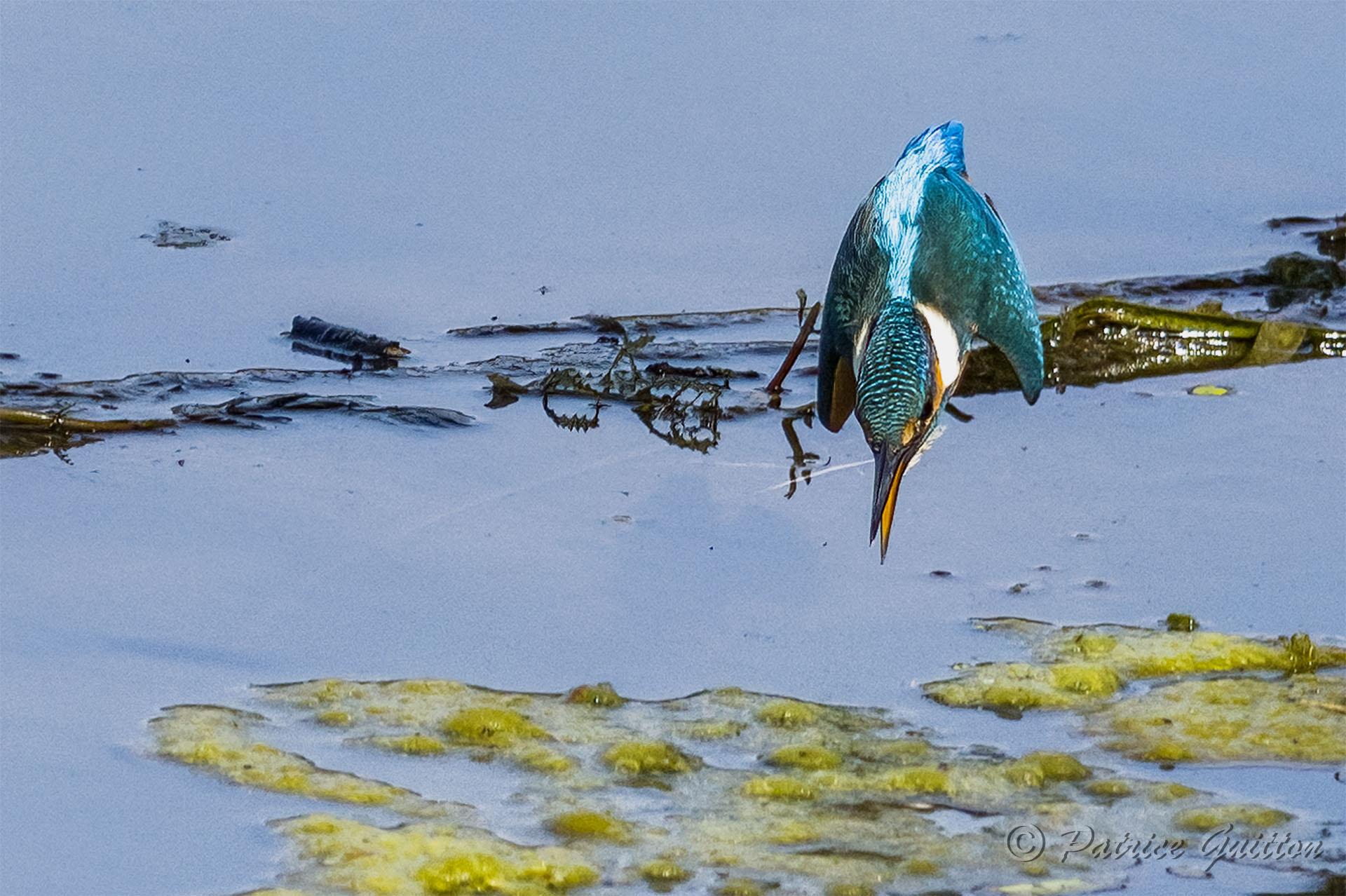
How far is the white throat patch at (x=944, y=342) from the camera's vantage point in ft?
18.1

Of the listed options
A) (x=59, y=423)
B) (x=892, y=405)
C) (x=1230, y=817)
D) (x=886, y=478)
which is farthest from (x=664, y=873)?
(x=59, y=423)

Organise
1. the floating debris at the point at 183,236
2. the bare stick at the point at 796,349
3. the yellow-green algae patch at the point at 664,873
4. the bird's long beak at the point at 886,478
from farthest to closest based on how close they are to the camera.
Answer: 1. the floating debris at the point at 183,236
2. the bare stick at the point at 796,349
3. the bird's long beak at the point at 886,478
4. the yellow-green algae patch at the point at 664,873

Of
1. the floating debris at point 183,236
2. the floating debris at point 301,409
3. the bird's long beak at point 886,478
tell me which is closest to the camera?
the bird's long beak at point 886,478

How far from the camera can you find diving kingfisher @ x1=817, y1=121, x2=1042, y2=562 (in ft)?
18.2

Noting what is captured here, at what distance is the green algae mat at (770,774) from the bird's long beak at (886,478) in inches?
18.2

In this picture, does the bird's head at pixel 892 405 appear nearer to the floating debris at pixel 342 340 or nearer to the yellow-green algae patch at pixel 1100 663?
the yellow-green algae patch at pixel 1100 663

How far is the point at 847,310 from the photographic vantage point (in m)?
5.72

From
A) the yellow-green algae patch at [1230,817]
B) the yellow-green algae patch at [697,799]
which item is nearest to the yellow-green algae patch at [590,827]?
the yellow-green algae patch at [697,799]

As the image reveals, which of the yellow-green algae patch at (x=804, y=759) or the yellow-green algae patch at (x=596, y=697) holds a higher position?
the yellow-green algae patch at (x=596, y=697)

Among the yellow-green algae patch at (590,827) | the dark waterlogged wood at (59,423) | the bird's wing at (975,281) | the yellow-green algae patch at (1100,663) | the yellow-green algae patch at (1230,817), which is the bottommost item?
the yellow-green algae patch at (590,827)

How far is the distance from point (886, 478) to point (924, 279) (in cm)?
93

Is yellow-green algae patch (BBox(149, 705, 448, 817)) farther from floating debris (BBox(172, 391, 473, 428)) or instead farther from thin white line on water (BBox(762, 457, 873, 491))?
thin white line on water (BBox(762, 457, 873, 491))

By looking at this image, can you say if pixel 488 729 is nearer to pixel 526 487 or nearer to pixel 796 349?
pixel 526 487

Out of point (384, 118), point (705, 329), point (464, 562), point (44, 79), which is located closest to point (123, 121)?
point (44, 79)
